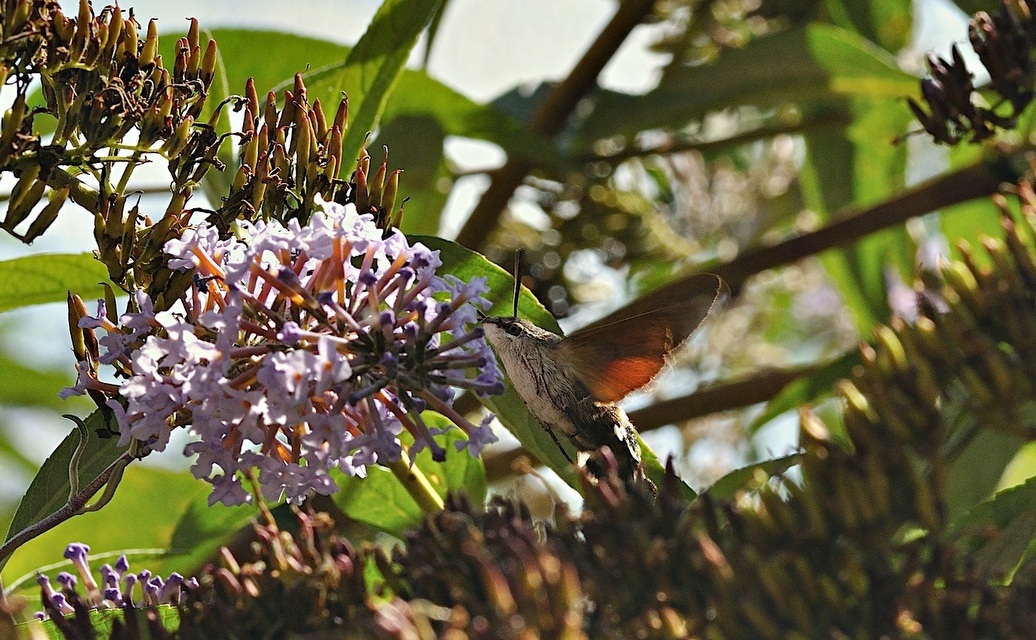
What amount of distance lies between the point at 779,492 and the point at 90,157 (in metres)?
0.73

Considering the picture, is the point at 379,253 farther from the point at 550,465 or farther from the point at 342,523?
the point at 342,523

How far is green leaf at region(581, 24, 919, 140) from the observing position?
7.18 ft

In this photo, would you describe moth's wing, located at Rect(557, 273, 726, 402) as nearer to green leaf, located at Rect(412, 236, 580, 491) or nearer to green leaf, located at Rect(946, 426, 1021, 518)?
green leaf, located at Rect(412, 236, 580, 491)

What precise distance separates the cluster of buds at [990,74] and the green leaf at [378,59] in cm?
69

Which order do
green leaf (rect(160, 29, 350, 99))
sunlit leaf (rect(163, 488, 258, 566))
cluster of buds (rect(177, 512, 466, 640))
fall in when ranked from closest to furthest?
cluster of buds (rect(177, 512, 466, 640)) < sunlit leaf (rect(163, 488, 258, 566)) < green leaf (rect(160, 29, 350, 99))

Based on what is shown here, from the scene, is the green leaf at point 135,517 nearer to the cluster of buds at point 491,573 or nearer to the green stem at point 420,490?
the green stem at point 420,490

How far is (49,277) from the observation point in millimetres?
1460

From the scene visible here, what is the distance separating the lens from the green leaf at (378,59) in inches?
57.3

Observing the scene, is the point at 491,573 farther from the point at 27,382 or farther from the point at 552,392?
the point at 27,382

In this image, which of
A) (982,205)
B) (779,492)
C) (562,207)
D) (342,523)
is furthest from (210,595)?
(982,205)

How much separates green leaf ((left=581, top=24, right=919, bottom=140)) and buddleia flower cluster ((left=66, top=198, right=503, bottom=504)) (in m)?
1.26

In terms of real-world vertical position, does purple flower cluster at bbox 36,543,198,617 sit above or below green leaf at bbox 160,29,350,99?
below

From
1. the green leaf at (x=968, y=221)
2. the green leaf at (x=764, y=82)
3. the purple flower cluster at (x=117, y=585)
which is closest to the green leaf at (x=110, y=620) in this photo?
the purple flower cluster at (x=117, y=585)

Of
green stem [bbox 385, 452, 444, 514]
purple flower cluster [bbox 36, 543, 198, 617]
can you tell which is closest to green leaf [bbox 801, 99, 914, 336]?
green stem [bbox 385, 452, 444, 514]
